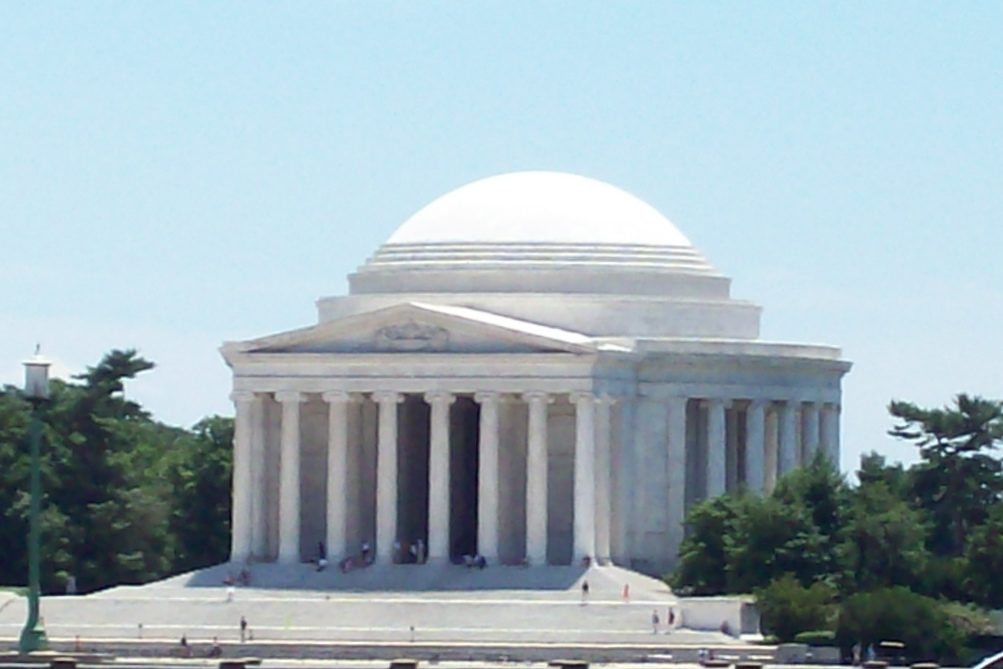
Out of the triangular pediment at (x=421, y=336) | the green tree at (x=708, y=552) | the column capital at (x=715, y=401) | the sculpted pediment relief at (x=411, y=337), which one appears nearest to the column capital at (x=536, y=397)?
the triangular pediment at (x=421, y=336)

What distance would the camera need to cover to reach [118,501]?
18088 cm

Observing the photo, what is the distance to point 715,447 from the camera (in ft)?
566

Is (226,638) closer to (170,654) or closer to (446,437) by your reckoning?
(170,654)

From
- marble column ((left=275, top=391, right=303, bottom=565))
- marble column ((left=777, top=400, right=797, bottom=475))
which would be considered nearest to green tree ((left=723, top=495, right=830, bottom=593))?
marble column ((left=777, top=400, right=797, bottom=475))

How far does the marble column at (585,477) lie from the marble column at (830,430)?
662 inches

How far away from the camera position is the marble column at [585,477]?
16438 cm

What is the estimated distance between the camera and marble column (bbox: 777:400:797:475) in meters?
176

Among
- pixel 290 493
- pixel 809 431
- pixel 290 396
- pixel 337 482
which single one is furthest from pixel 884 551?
pixel 290 396

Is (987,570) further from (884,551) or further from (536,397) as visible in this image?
(536,397)

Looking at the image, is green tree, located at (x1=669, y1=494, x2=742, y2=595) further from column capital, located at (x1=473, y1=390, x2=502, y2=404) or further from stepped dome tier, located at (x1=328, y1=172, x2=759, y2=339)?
stepped dome tier, located at (x1=328, y1=172, x2=759, y2=339)

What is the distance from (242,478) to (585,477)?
1518 cm

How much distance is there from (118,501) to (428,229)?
63.1 feet

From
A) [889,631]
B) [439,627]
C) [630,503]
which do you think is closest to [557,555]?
[630,503]

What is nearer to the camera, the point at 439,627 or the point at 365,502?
the point at 439,627
